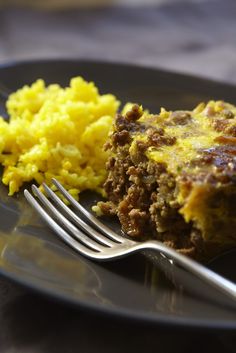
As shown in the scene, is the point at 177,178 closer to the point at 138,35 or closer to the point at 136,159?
the point at 136,159

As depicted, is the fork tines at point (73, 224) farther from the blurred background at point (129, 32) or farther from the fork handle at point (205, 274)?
the blurred background at point (129, 32)

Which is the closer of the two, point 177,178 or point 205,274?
point 205,274

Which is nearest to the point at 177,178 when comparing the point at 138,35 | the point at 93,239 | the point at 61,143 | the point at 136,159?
the point at 136,159

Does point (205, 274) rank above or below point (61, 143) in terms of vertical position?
below

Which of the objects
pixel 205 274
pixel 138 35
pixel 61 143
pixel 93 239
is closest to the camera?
pixel 205 274

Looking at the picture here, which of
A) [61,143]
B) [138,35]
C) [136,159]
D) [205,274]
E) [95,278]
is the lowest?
[95,278]

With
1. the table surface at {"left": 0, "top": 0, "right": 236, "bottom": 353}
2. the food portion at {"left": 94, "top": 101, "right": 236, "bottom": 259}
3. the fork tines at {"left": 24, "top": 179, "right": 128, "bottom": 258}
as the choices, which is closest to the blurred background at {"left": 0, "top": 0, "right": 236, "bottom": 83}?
the table surface at {"left": 0, "top": 0, "right": 236, "bottom": 353}

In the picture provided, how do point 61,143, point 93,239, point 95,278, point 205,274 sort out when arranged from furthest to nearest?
point 61,143 → point 93,239 → point 95,278 → point 205,274
